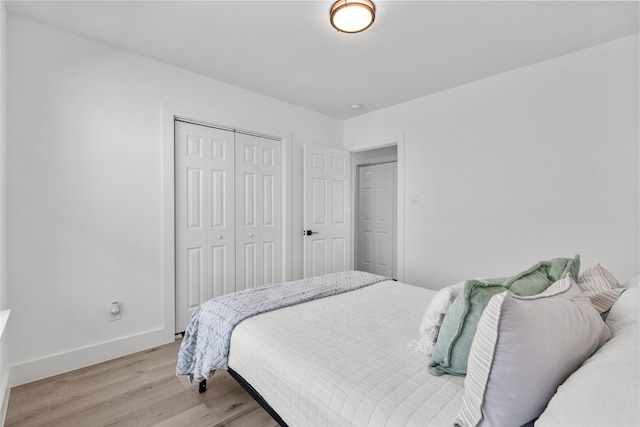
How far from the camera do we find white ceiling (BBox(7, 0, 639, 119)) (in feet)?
6.56

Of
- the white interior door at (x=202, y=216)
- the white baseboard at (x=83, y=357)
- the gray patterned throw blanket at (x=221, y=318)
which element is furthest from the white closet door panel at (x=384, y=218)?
the white baseboard at (x=83, y=357)

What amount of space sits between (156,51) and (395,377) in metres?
2.98

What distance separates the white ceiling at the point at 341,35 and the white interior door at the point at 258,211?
0.76 metres

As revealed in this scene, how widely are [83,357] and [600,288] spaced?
3.36 m

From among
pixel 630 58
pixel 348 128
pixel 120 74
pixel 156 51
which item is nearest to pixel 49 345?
pixel 120 74

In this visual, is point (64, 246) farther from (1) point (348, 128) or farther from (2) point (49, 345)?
(1) point (348, 128)

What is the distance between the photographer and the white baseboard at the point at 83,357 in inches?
83.4

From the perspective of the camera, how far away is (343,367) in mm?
1245

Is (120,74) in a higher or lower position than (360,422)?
higher

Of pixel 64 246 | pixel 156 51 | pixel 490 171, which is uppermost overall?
pixel 156 51

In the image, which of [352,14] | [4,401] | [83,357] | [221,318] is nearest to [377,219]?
[352,14]

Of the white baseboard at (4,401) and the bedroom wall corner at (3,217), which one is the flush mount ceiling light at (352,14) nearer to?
the bedroom wall corner at (3,217)

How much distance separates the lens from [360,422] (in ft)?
3.29

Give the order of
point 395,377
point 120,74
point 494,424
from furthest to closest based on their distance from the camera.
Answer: point 120,74, point 395,377, point 494,424
